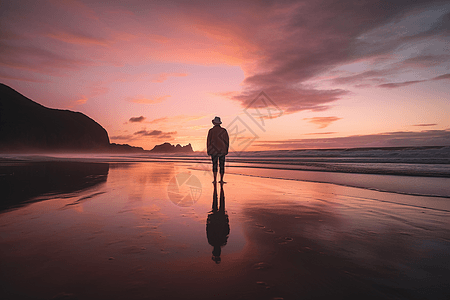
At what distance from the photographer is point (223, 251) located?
A: 2.99 meters

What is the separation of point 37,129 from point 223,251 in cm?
14635

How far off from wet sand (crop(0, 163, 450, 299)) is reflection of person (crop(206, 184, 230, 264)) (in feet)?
0.08

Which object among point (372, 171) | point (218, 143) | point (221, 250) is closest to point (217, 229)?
point (221, 250)

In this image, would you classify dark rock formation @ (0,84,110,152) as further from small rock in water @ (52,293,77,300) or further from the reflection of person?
small rock in water @ (52,293,77,300)

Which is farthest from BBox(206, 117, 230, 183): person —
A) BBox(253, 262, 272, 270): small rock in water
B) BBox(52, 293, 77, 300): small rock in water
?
BBox(52, 293, 77, 300): small rock in water

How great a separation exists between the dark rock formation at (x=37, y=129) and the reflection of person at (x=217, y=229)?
128m

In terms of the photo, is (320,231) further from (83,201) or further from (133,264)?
(83,201)

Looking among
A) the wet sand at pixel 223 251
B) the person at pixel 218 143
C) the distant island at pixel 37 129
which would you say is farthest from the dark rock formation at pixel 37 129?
the wet sand at pixel 223 251

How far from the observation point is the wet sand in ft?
6.90

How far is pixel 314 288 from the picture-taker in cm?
213

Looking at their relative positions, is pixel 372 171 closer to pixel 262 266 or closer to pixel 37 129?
pixel 262 266

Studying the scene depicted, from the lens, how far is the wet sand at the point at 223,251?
2104 mm

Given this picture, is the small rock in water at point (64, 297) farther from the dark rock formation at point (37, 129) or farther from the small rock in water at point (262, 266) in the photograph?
the dark rock formation at point (37, 129)

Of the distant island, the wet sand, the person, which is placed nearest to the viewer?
the wet sand
